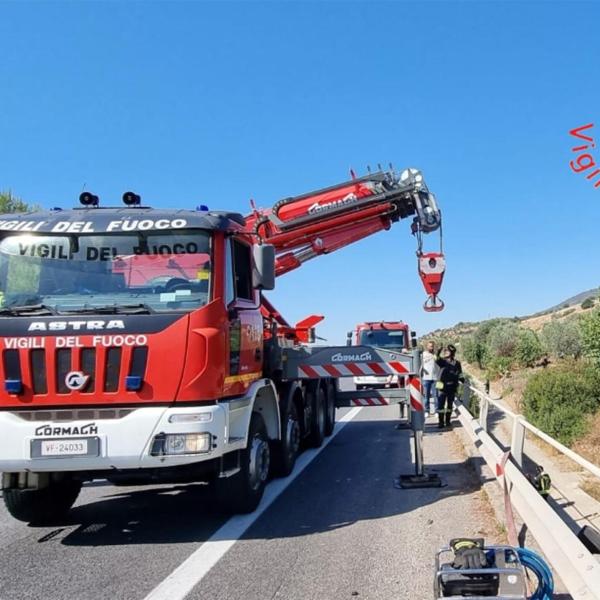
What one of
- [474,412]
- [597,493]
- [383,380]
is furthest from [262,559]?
[383,380]

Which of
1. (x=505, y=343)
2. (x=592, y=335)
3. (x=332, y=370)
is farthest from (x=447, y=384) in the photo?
(x=505, y=343)

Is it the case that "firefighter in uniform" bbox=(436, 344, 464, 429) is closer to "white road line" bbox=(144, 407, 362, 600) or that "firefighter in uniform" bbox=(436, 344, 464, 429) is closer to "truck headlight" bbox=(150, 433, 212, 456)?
"white road line" bbox=(144, 407, 362, 600)

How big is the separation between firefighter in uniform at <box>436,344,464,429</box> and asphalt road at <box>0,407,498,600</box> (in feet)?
14.7

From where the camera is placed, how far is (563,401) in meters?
11.0

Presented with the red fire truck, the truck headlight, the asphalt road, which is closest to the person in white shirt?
the asphalt road

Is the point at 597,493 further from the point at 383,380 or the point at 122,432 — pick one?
the point at 383,380

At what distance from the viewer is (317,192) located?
1160 centimetres

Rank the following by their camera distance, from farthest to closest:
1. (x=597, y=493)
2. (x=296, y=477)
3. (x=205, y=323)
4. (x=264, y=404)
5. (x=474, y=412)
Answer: (x=474, y=412)
(x=296, y=477)
(x=264, y=404)
(x=597, y=493)
(x=205, y=323)

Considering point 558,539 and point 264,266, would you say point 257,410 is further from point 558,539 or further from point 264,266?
point 558,539

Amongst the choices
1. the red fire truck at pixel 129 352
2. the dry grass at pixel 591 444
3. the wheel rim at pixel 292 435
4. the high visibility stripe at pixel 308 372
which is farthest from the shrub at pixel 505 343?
the red fire truck at pixel 129 352

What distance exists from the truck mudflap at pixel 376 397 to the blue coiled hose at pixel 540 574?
492 cm

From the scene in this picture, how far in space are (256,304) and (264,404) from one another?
118cm

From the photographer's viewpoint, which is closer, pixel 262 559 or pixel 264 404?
pixel 262 559

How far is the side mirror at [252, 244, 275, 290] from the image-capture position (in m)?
6.43
